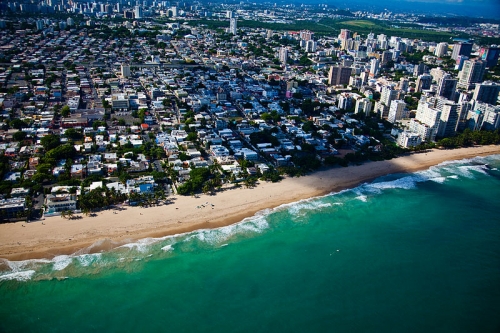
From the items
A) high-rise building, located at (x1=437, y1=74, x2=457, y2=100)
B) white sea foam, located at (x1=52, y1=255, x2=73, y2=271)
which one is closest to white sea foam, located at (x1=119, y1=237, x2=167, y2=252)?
white sea foam, located at (x1=52, y1=255, x2=73, y2=271)

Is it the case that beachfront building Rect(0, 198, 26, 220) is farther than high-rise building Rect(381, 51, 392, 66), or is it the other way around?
high-rise building Rect(381, 51, 392, 66)

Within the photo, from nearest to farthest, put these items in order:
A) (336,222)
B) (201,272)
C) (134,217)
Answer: (201,272) < (134,217) < (336,222)

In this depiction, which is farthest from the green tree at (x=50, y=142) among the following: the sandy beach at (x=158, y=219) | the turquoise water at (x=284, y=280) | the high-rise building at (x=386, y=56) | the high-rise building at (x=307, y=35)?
the high-rise building at (x=307, y=35)

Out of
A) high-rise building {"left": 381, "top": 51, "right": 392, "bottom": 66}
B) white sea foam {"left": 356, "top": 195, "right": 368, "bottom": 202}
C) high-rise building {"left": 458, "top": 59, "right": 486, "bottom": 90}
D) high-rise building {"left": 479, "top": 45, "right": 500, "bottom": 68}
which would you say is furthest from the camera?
high-rise building {"left": 381, "top": 51, "right": 392, "bottom": 66}

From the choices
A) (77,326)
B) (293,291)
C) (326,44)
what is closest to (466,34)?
(326,44)

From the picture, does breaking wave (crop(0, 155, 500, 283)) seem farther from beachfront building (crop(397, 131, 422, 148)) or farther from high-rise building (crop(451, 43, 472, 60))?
high-rise building (crop(451, 43, 472, 60))

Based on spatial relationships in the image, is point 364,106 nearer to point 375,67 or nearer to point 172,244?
point 375,67

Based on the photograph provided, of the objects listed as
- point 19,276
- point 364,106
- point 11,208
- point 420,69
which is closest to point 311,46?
point 420,69

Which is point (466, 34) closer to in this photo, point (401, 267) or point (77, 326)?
point (401, 267)
